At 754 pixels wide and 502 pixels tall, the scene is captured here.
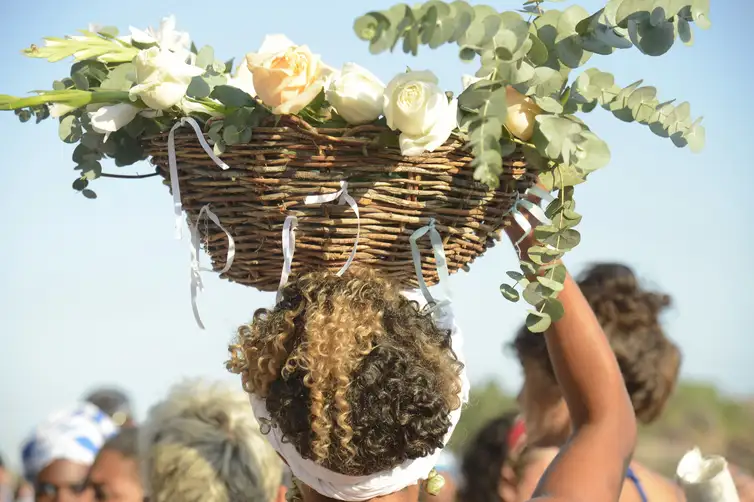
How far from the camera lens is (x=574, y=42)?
170 centimetres

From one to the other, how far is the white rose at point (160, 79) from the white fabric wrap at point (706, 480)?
2.22 m

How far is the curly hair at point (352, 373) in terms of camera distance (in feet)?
5.75

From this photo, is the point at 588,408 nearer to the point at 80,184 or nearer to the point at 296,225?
the point at 296,225

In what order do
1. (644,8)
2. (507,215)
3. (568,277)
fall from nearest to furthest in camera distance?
(644,8)
(507,215)
(568,277)

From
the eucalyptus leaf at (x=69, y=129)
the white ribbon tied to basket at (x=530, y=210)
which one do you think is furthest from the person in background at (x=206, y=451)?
the white ribbon tied to basket at (x=530, y=210)

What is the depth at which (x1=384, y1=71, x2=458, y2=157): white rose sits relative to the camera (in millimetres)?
1640

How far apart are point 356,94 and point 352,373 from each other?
0.48 m

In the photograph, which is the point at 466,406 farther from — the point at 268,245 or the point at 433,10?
the point at 433,10

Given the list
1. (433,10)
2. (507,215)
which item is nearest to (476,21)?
(433,10)

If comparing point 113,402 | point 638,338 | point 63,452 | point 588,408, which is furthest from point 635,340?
point 113,402

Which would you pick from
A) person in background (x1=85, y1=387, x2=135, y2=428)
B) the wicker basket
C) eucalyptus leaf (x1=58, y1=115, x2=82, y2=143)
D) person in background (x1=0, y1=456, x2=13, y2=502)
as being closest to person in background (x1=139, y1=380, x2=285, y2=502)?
the wicker basket

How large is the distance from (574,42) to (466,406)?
80 cm

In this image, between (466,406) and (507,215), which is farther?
(466,406)

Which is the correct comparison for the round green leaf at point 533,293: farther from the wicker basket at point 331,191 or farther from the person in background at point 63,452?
the person in background at point 63,452
